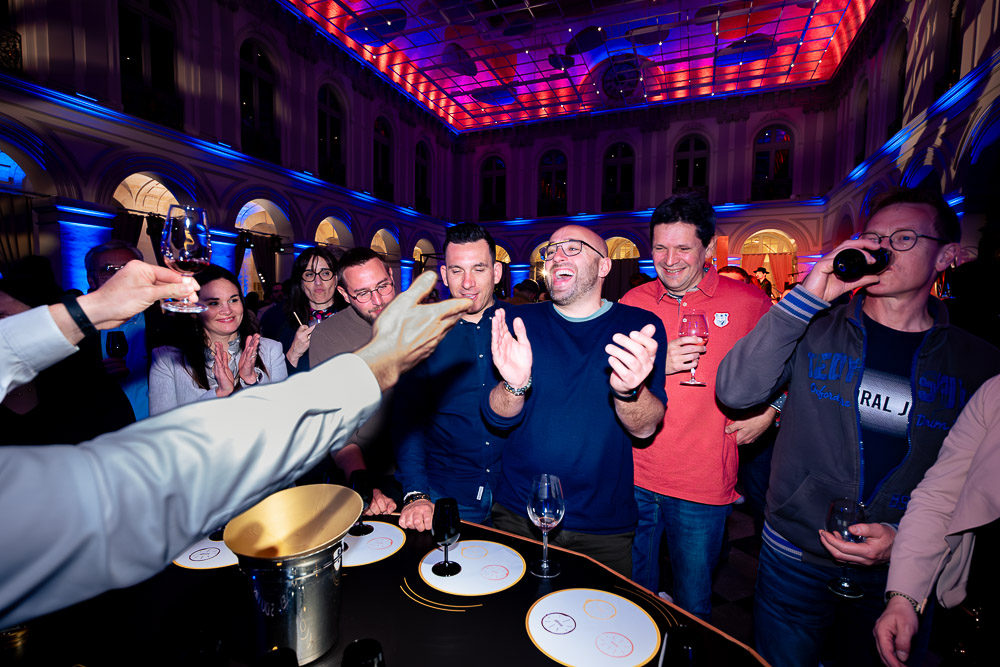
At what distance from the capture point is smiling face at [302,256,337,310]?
3955mm

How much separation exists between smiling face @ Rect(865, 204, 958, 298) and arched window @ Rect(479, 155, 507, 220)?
16.5m

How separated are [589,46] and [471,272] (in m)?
11.5

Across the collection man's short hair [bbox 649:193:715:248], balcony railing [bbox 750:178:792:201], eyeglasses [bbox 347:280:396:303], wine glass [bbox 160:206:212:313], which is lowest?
eyeglasses [bbox 347:280:396:303]

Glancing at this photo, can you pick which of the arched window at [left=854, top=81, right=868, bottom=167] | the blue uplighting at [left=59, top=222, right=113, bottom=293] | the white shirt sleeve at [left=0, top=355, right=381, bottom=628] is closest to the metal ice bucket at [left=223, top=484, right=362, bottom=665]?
the white shirt sleeve at [left=0, top=355, right=381, bottom=628]

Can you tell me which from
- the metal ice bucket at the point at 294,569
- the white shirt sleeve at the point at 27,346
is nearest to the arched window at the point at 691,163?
the metal ice bucket at the point at 294,569

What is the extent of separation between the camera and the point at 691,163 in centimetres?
1548

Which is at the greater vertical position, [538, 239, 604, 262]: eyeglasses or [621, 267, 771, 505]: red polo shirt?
[538, 239, 604, 262]: eyeglasses

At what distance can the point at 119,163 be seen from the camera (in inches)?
304

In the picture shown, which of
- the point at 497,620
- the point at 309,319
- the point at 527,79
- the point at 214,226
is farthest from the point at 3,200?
the point at 527,79

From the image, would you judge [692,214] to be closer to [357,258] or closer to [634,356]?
[634,356]

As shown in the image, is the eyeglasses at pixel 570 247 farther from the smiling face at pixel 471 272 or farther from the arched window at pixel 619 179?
the arched window at pixel 619 179

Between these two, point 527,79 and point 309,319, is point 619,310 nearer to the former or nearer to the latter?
point 309,319

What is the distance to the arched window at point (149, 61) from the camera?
26.1 feet

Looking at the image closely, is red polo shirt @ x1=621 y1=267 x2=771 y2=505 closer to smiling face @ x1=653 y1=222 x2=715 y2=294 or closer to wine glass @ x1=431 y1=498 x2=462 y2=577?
smiling face @ x1=653 y1=222 x2=715 y2=294
